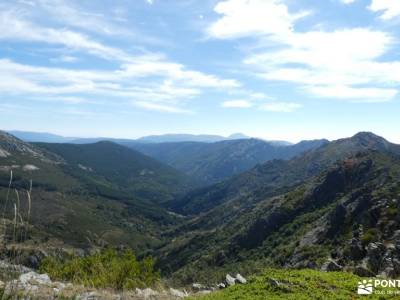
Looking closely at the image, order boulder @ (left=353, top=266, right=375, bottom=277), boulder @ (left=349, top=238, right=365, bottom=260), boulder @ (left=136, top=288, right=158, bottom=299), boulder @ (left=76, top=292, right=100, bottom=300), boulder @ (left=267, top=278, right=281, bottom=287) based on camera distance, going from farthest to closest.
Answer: boulder @ (left=349, top=238, right=365, bottom=260) < boulder @ (left=353, top=266, right=375, bottom=277) < boulder @ (left=267, top=278, right=281, bottom=287) < boulder @ (left=136, top=288, right=158, bottom=299) < boulder @ (left=76, top=292, right=100, bottom=300)

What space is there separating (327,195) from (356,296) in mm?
133280

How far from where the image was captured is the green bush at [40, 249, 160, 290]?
1770 centimetres

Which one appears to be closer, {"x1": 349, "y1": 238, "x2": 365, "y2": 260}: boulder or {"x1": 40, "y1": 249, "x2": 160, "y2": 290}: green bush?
{"x1": 40, "y1": 249, "x2": 160, "y2": 290}: green bush

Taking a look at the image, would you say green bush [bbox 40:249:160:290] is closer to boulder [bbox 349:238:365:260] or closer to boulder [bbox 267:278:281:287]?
boulder [bbox 267:278:281:287]

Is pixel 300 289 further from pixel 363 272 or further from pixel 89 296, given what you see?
pixel 89 296

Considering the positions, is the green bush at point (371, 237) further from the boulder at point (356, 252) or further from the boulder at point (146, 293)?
the boulder at point (146, 293)

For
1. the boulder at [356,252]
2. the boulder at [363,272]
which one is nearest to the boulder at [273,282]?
the boulder at [363,272]

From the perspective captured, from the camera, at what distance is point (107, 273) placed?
18.1 meters

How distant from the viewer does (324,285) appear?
16.2 m

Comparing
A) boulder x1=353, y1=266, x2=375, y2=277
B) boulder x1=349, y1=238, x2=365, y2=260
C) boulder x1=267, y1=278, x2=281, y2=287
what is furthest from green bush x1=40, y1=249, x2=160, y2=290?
boulder x1=349, y1=238, x2=365, y2=260

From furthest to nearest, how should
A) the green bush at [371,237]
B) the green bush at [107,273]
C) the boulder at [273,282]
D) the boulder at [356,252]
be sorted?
the green bush at [371,237]
the boulder at [356,252]
the green bush at [107,273]
the boulder at [273,282]

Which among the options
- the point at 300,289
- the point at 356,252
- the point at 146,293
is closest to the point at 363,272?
the point at 300,289

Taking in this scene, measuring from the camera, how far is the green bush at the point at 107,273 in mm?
17703

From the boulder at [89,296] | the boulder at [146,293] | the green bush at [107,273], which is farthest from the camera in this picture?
the green bush at [107,273]
